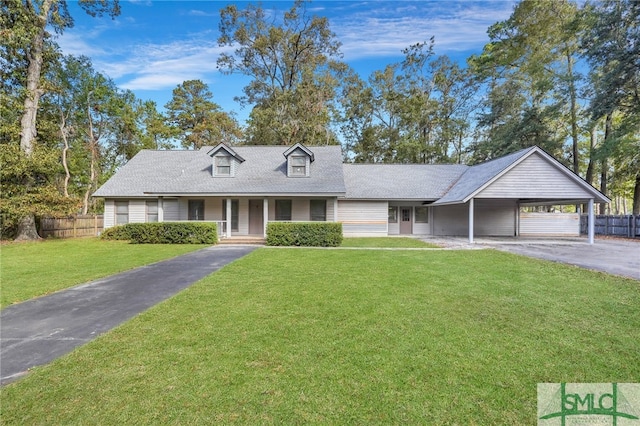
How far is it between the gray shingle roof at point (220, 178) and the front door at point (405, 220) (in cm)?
549

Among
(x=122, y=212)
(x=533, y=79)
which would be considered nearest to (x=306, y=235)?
(x=122, y=212)

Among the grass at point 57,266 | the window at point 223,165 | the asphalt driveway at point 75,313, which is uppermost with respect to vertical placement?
the window at point 223,165

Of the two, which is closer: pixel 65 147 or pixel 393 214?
pixel 393 214

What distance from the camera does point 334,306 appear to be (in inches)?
213

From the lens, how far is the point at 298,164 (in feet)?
60.2

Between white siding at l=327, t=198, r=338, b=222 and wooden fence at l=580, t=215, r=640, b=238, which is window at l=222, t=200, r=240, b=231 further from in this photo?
wooden fence at l=580, t=215, r=640, b=238

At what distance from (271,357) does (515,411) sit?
2.52 meters

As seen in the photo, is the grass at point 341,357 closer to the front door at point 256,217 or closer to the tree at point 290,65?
the front door at point 256,217

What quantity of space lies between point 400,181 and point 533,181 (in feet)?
26.1

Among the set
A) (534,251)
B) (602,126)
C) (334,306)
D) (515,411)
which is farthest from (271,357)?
(602,126)

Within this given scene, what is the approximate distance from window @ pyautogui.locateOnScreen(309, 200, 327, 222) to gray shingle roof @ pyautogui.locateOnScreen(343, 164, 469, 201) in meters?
1.88

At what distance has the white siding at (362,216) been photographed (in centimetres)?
1916

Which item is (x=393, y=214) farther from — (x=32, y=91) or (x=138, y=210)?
(x=32, y=91)

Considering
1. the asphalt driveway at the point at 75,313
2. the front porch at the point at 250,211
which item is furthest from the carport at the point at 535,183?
the asphalt driveway at the point at 75,313
